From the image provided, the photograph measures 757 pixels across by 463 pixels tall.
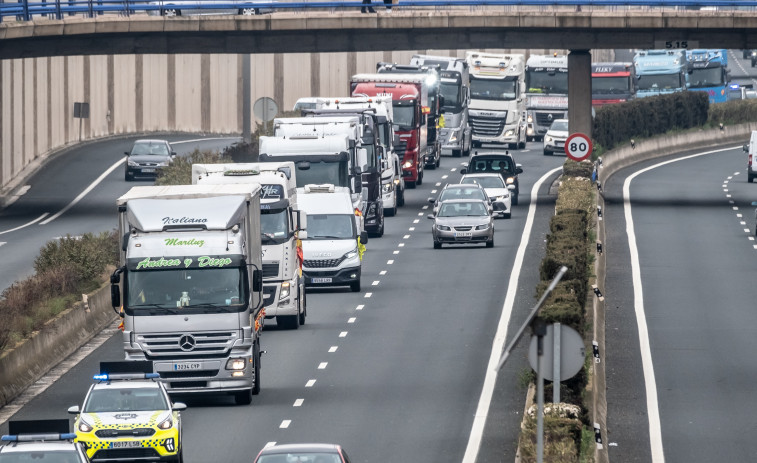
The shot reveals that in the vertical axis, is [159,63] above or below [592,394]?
above

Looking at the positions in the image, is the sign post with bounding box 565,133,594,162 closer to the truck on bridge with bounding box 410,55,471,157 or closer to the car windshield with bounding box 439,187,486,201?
the car windshield with bounding box 439,187,486,201

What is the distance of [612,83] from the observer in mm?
88375

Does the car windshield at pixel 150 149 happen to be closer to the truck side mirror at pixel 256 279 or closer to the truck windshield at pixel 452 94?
the truck windshield at pixel 452 94

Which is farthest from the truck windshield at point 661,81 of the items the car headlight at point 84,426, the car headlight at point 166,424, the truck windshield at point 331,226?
the car headlight at point 84,426

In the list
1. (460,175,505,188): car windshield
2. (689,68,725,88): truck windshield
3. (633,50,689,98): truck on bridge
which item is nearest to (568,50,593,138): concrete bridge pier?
(460,175,505,188): car windshield

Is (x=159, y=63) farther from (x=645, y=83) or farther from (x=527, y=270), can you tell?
(x=527, y=270)

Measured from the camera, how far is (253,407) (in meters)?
26.9

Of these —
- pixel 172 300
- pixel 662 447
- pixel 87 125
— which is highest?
pixel 87 125

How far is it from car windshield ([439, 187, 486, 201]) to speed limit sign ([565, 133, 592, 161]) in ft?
9.98

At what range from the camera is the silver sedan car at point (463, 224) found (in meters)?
48.4

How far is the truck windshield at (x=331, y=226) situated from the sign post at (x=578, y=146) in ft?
41.2

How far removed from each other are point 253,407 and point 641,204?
37.0 m

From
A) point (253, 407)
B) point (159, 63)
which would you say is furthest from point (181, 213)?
point (159, 63)

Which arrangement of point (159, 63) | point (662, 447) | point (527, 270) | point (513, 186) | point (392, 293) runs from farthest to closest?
1. point (159, 63)
2. point (513, 186)
3. point (527, 270)
4. point (392, 293)
5. point (662, 447)
